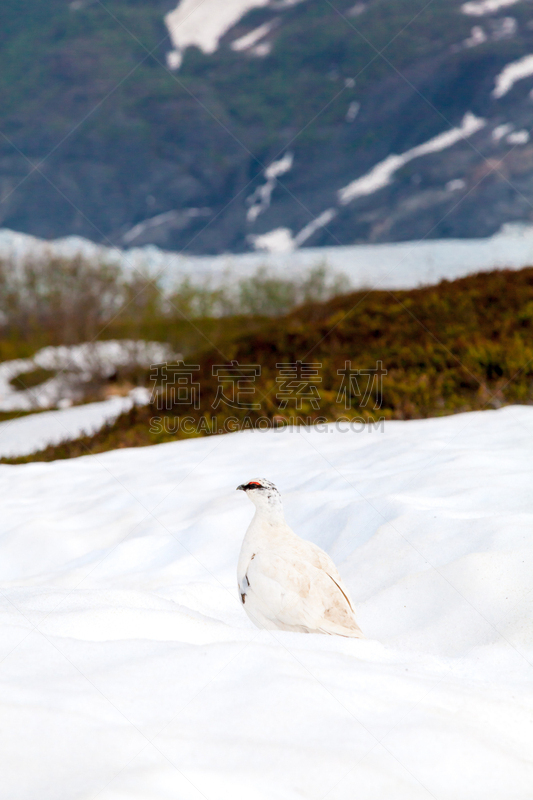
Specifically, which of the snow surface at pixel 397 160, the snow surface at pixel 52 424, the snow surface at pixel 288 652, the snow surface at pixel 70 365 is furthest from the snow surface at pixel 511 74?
the snow surface at pixel 288 652

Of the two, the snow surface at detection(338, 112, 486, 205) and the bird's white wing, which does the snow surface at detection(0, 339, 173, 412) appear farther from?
the snow surface at detection(338, 112, 486, 205)

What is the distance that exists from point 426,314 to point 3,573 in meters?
7.74

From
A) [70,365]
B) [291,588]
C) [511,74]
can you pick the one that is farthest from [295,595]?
[511,74]

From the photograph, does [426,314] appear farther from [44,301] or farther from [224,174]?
[224,174]

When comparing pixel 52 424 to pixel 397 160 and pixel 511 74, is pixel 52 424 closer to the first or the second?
pixel 397 160

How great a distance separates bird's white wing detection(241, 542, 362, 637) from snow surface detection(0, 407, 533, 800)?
0.33ft

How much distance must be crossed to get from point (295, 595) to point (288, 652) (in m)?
0.35

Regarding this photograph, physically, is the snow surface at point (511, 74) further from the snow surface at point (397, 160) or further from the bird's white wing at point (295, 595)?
the bird's white wing at point (295, 595)

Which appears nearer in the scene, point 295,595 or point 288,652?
point 288,652

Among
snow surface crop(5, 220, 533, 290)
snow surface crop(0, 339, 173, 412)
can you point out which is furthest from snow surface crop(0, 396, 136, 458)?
snow surface crop(5, 220, 533, 290)

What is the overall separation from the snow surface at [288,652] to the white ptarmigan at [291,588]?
0.10m

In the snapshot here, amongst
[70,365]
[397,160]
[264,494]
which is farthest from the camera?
[397,160]

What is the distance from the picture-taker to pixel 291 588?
212cm

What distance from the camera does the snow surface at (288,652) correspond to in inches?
47.5
